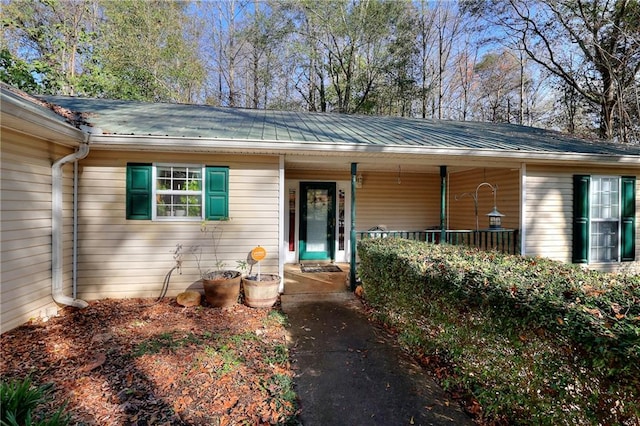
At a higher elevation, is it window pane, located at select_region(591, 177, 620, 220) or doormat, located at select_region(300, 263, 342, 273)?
window pane, located at select_region(591, 177, 620, 220)

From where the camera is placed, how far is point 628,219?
6.43 meters

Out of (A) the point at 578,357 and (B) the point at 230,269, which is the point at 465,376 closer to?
(A) the point at 578,357

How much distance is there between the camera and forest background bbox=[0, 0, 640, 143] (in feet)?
38.6

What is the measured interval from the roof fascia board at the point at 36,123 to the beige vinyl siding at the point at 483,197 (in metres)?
7.18

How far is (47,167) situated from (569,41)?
17.0m

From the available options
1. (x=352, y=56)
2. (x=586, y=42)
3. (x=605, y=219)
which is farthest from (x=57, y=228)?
(x=586, y=42)

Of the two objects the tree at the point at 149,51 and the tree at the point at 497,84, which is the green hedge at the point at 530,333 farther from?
the tree at the point at 497,84

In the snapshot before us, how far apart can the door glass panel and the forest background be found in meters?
9.19

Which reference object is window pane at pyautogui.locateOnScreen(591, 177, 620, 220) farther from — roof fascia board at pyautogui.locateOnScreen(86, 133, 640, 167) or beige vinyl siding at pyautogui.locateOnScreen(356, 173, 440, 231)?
beige vinyl siding at pyautogui.locateOnScreen(356, 173, 440, 231)

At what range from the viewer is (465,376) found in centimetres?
258

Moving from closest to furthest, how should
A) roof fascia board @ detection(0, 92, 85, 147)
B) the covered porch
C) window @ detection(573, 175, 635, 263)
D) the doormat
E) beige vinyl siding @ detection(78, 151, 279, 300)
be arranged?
roof fascia board @ detection(0, 92, 85, 147) < beige vinyl siding @ detection(78, 151, 279, 300) < window @ detection(573, 175, 635, 263) < the doormat < the covered porch

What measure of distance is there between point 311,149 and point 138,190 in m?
2.74

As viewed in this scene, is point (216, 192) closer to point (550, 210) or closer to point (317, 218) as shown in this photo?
point (317, 218)

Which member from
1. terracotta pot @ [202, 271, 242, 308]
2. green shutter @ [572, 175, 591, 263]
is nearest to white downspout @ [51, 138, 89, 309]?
terracotta pot @ [202, 271, 242, 308]
